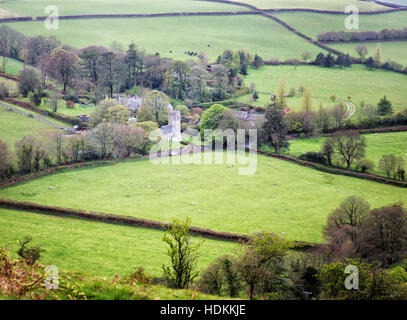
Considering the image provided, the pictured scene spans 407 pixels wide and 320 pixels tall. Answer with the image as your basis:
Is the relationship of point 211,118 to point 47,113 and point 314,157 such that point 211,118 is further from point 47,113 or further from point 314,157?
point 47,113

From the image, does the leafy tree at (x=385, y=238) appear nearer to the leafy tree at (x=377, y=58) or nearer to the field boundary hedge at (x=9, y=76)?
the field boundary hedge at (x=9, y=76)

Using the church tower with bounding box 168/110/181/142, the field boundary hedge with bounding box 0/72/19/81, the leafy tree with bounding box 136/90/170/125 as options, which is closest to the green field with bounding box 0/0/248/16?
the field boundary hedge with bounding box 0/72/19/81

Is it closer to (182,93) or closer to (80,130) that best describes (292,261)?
(80,130)

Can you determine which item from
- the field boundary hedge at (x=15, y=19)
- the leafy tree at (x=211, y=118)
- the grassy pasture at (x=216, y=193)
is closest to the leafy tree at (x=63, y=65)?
the leafy tree at (x=211, y=118)

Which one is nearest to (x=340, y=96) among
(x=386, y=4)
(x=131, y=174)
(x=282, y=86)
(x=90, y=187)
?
(x=282, y=86)

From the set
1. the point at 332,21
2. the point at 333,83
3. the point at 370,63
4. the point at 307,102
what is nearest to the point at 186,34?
the point at 332,21
